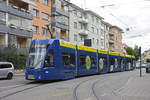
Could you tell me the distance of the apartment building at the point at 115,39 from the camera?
74.7 meters

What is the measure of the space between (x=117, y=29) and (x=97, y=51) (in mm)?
58671

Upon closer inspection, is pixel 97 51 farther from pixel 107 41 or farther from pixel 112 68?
pixel 107 41

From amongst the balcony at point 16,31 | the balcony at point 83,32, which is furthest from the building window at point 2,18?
the balcony at point 83,32

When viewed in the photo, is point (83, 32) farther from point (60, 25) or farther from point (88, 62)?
point (88, 62)

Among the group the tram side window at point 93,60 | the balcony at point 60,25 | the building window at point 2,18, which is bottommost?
the tram side window at point 93,60

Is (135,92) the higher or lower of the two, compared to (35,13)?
lower

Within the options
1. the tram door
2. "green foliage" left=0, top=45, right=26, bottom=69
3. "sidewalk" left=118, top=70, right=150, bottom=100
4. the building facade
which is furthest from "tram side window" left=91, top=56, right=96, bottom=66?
the building facade

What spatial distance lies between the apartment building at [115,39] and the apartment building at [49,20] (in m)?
31.9

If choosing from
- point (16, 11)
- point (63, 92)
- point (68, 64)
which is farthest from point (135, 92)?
point (16, 11)

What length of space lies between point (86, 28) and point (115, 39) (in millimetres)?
26734

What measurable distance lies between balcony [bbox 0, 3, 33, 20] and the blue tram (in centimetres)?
1467

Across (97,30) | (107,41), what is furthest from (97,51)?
(107,41)

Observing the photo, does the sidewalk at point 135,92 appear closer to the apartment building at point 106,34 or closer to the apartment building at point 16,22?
the apartment building at point 16,22

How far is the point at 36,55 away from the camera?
49.0 feet
